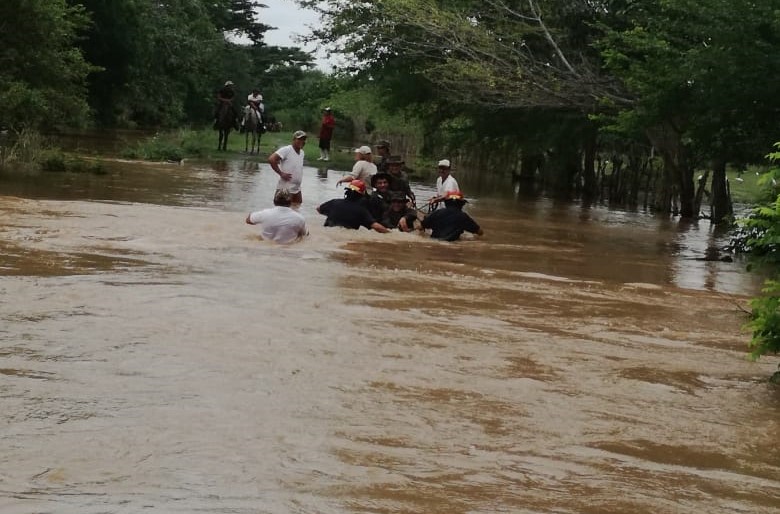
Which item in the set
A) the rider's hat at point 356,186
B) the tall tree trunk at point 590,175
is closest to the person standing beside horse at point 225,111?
the tall tree trunk at point 590,175

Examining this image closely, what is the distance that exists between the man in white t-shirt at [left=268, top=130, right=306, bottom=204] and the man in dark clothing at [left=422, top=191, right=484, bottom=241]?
245 centimetres

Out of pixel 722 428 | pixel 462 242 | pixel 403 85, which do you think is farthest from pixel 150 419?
pixel 403 85

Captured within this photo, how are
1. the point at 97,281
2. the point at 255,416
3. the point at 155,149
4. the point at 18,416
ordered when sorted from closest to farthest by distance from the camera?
the point at 18,416 < the point at 255,416 < the point at 97,281 < the point at 155,149

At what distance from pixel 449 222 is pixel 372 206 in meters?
1.17

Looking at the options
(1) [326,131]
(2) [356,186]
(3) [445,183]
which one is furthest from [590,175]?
(2) [356,186]

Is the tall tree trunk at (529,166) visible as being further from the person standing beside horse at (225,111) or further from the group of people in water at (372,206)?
the group of people in water at (372,206)

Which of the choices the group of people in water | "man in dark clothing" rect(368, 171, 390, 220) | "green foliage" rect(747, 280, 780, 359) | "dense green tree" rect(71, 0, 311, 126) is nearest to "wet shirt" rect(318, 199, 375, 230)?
the group of people in water

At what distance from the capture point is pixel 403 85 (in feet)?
116

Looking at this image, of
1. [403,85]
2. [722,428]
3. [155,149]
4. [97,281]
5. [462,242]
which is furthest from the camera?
[403,85]

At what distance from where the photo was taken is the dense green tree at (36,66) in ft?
77.8

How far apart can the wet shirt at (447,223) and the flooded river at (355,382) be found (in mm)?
1694

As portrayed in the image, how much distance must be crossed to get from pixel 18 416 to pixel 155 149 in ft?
74.8

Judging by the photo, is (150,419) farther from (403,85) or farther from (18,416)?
(403,85)

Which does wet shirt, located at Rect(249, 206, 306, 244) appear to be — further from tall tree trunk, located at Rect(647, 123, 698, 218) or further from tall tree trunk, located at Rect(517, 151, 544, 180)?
tall tree trunk, located at Rect(517, 151, 544, 180)
